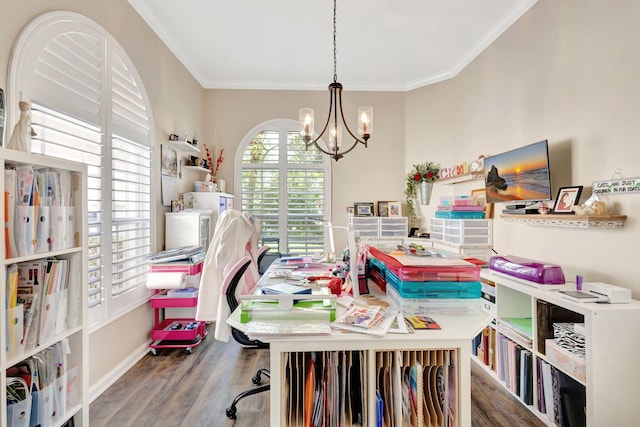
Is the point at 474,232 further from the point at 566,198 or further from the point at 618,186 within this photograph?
the point at 618,186

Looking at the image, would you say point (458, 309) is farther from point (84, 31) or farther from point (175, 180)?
point (175, 180)

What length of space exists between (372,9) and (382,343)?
2855 millimetres

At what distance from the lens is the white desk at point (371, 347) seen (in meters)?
1.26

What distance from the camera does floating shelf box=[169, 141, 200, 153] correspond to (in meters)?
3.40

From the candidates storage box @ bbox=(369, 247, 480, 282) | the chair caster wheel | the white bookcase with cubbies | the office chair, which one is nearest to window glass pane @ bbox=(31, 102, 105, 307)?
the office chair

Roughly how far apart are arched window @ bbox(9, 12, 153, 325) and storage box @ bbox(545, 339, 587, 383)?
2988mm

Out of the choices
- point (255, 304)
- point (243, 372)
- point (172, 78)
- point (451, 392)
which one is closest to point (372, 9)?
point (172, 78)

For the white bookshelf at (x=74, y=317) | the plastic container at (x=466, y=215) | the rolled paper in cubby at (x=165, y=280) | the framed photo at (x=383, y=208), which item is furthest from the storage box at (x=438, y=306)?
the framed photo at (x=383, y=208)

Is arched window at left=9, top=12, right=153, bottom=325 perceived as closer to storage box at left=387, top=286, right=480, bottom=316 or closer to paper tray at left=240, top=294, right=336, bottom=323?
paper tray at left=240, top=294, right=336, bottom=323

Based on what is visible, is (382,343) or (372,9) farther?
(372,9)

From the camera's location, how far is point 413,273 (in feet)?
4.83

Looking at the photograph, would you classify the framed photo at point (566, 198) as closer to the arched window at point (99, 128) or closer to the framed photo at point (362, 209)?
the framed photo at point (362, 209)

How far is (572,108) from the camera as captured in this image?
224 centimetres

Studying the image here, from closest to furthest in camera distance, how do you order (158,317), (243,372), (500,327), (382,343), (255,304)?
(382,343) < (255,304) < (500,327) < (243,372) < (158,317)
